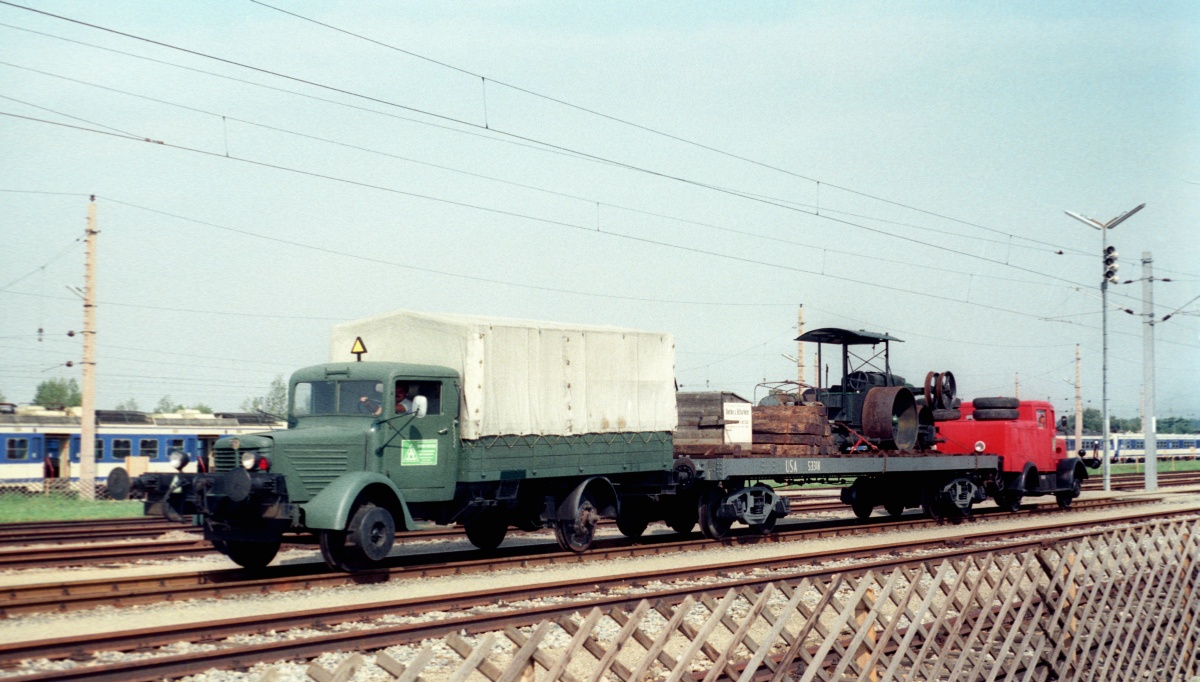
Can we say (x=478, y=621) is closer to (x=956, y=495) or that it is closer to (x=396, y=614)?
(x=396, y=614)

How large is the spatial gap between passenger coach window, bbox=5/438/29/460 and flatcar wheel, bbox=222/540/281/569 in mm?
26389

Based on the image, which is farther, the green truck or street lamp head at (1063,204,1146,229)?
street lamp head at (1063,204,1146,229)

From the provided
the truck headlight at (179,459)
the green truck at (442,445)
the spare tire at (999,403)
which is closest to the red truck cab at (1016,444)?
the spare tire at (999,403)

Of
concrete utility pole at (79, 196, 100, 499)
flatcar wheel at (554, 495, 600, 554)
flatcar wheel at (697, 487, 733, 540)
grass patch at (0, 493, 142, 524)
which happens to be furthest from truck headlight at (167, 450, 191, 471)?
concrete utility pole at (79, 196, 100, 499)

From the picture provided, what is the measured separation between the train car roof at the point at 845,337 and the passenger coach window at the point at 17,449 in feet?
91.0

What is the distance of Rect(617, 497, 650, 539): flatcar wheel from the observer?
19.5m

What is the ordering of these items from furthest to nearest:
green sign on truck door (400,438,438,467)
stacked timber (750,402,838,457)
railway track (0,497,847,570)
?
stacked timber (750,402,838,457) < railway track (0,497,847,570) < green sign on truck door (400,438,438,467)

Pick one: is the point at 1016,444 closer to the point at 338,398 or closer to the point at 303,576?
the point at 338,398

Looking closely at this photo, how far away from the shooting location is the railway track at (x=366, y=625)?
6848 mm

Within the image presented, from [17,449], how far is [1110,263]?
124ft

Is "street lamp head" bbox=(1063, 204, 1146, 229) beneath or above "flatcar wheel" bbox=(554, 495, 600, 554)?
above

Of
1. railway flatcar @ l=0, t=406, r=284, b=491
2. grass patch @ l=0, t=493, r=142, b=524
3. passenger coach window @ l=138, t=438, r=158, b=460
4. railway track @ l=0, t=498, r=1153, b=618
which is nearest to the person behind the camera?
railway track @ l=0, t=498, r=1153, b=618

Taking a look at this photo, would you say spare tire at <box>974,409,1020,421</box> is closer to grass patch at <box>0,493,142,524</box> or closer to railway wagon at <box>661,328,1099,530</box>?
railway wagon at <box>661,328,1099,530</box>

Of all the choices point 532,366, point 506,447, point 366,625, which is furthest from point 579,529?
point 366,625
